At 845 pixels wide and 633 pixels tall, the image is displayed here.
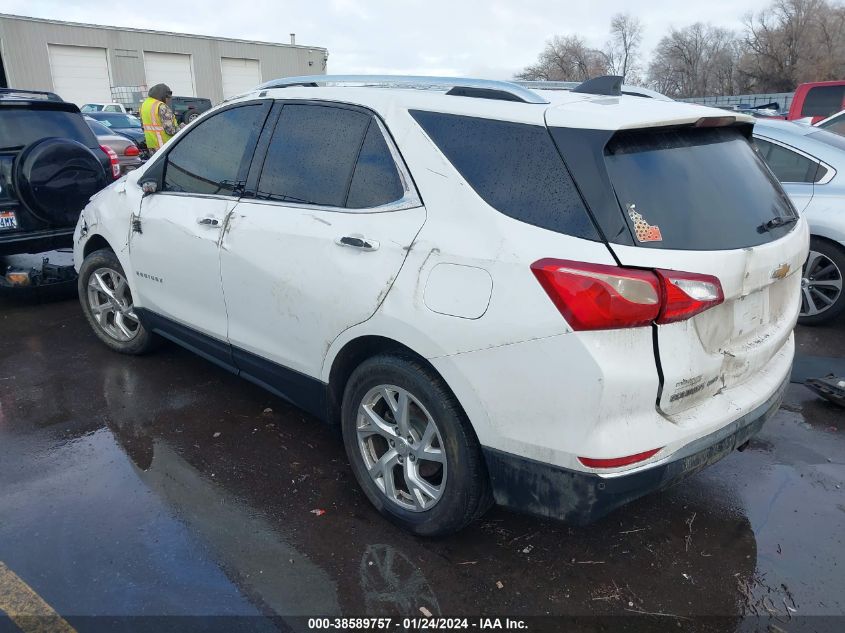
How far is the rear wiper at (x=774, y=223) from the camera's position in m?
2.61

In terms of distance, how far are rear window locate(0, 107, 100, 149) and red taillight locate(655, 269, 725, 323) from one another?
5.87m

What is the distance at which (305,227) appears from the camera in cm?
300

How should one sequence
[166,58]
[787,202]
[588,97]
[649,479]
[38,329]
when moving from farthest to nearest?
[166,58]
[38,329]
[787,202]
[588,97]
[649,479]

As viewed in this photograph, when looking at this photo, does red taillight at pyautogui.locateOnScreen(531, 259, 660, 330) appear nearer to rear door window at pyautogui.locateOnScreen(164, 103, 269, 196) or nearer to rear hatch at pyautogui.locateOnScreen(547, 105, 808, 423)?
rear hatch at pyautogui.locateOnScreen(547, 105, 808, 423)

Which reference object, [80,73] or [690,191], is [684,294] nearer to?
[690,191]

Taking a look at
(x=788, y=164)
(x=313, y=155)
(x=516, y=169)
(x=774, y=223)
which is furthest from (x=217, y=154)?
(x=788, y=164)

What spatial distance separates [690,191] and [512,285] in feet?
2.62

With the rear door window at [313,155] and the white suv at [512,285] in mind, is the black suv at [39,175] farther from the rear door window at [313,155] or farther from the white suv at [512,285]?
the rear door window at [313,155]

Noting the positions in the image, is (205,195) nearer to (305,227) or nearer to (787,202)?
(305,227)

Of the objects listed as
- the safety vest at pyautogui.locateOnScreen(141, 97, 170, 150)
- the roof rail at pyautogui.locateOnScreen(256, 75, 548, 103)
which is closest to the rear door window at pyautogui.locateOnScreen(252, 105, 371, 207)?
the roof rail at pyautogui.locateOnScreen(256, 75, 548, 103)

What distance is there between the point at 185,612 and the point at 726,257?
2.35 m

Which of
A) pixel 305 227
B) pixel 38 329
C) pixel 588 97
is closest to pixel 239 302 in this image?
pixel 305 227

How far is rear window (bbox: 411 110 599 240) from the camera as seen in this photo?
2254 millimetres

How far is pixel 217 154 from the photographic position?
3730 millimetres
